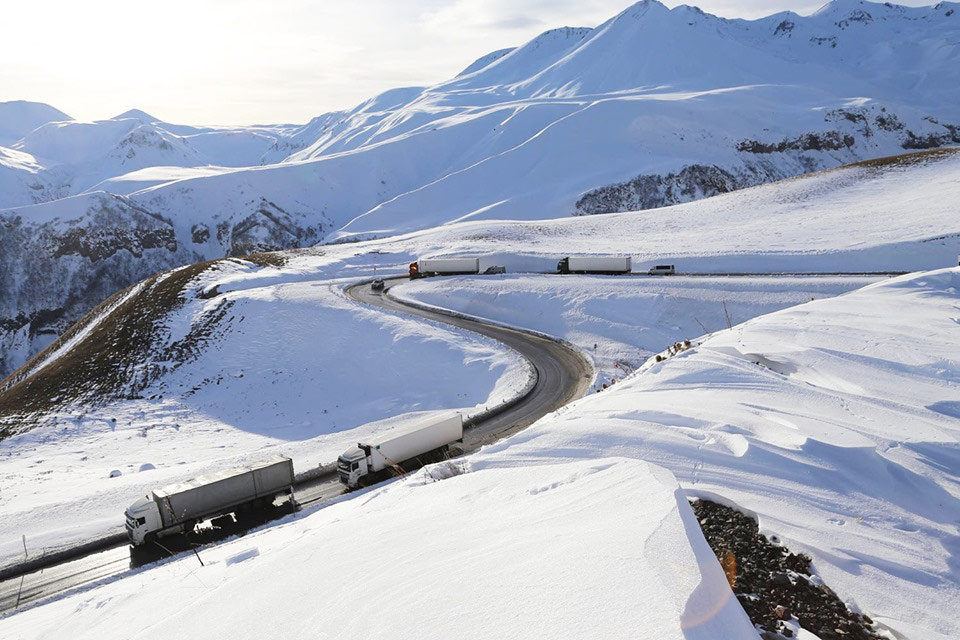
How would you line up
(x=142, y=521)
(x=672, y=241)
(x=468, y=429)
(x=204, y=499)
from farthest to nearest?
(x=672, y=241) → (x=468, y=429) → (x=204, y=499) → (x=142, y=521)

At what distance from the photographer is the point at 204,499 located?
21.0 metres

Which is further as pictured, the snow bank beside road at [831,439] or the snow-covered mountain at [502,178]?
the snow-covered mountain at [502,178]

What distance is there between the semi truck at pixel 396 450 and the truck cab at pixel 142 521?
7.03 meters

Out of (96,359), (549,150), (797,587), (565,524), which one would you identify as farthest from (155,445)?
(549,150)

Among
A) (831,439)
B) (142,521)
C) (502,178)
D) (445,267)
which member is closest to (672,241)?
(445,267)

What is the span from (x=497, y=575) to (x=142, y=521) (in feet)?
61.2

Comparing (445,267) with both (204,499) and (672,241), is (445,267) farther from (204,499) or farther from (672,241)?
(204,499)

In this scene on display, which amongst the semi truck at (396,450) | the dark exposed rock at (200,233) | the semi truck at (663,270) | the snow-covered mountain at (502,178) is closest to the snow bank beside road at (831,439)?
the semi truck at (396,450)

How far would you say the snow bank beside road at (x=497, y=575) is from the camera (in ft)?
18.8

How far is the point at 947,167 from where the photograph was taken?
3145 inches

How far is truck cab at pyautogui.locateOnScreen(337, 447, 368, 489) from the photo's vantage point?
23531 millimetres

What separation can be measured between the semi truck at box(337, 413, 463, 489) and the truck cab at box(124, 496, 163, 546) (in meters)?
7.03

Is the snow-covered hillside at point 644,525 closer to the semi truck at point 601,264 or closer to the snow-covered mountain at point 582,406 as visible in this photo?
the snow-covered mountain at point 582,406

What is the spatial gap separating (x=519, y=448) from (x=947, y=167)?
317 feet
